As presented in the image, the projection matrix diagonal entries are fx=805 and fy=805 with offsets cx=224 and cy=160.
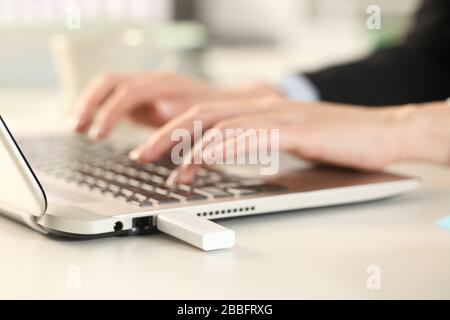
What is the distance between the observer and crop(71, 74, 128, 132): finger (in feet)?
3.31

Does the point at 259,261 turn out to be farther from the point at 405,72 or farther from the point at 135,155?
the point at 405,72

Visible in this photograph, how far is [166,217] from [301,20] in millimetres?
2707

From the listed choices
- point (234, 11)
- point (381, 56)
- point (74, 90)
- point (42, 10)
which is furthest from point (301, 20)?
point (74, 90)

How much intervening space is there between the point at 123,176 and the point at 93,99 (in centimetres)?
29

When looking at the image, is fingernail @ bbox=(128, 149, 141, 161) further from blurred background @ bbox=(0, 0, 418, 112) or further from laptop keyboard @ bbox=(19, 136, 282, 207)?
blurred background @ bbox=(0, 0, 418, 112)

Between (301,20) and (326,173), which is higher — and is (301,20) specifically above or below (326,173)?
above

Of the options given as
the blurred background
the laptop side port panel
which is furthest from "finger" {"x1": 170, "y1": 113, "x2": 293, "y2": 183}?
the blurred background

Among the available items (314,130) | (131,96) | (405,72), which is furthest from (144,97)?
(405,72)

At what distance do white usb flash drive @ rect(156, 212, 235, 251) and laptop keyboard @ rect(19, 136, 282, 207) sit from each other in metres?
0.03

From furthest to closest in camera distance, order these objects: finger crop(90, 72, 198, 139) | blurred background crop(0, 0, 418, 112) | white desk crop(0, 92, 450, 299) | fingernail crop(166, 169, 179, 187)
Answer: blurred background crop(0, 0, 418, 112), finger crop(90, 72, 198, 139), fingernail crop(166, 169, 179, 187), white desk crop(0, 92, 450, 299)

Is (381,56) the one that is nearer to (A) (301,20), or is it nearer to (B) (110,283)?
(B) (110,283)

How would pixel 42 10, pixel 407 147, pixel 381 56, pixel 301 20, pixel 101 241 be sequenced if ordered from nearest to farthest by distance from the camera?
pixel 101 241 < pixel 407 147 < pixel 381 56 < pixel 42 10 < pixel 301 20

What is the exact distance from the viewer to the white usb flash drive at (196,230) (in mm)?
578
